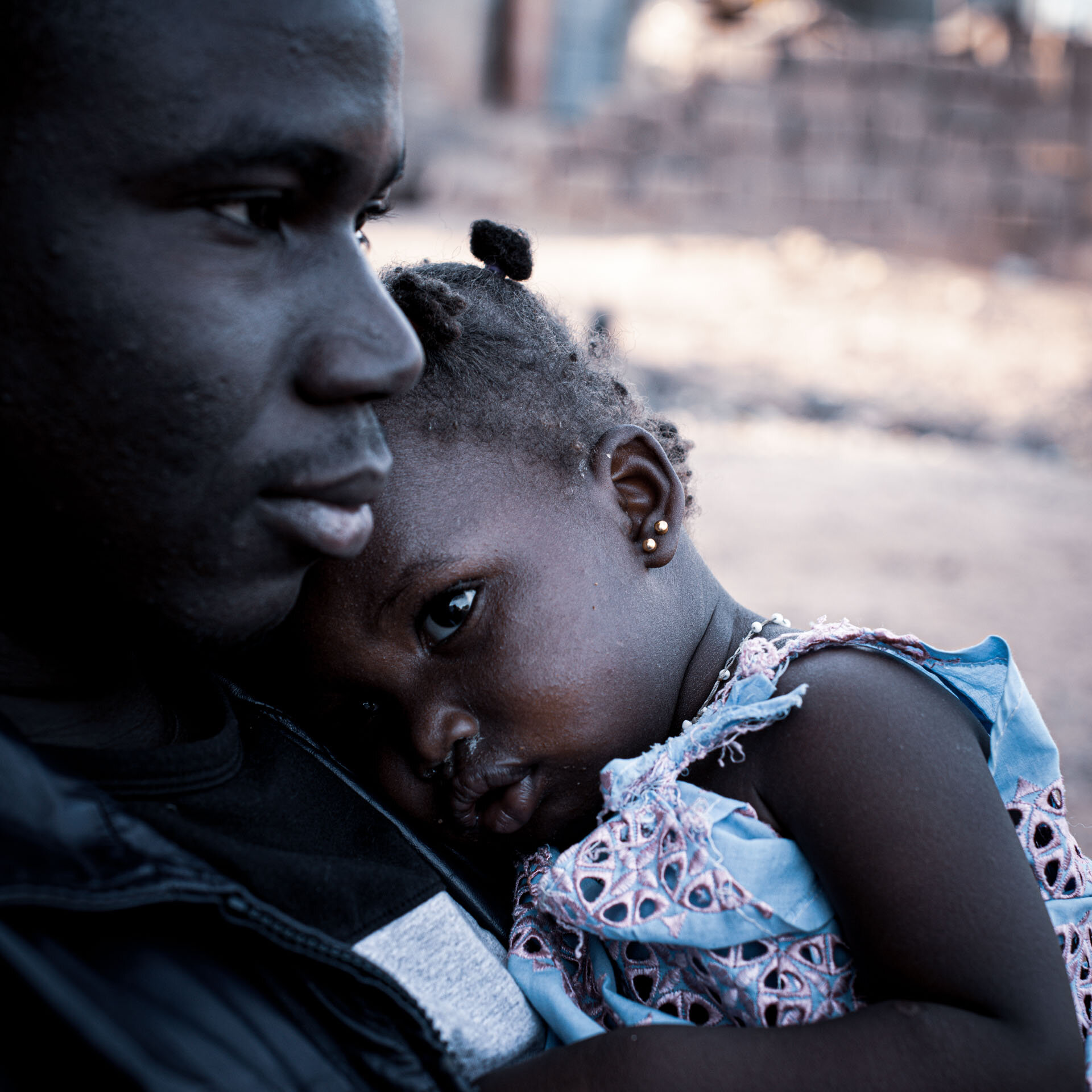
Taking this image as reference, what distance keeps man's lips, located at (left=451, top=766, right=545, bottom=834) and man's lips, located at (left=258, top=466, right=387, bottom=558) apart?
22.1 inches

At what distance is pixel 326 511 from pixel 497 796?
71cm

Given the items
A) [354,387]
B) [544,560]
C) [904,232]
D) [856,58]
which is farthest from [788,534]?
[856,58]

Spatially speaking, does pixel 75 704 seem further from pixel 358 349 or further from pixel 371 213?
pixel 371 213

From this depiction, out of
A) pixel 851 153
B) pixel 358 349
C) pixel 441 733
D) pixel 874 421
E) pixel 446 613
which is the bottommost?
pixel 874 421

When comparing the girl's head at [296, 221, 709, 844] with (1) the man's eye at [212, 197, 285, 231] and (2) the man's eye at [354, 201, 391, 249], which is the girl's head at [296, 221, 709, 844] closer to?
(2) the man's eye at [354, 201, 391, 249]

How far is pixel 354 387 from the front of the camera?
4.22 feet

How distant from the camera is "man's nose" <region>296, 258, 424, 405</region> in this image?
1260 millimetres

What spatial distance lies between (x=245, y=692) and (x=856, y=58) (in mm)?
16597

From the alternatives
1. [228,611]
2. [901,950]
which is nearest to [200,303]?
[228,611]

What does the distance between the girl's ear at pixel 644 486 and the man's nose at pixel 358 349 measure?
695mm

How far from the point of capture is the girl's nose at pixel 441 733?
5.92ft

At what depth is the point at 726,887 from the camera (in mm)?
1546

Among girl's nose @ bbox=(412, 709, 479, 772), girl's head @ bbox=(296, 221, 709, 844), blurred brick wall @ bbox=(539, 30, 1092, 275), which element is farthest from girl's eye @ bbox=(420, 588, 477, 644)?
blurred brick wall @ bbox=(539, 30, 1092, 275)

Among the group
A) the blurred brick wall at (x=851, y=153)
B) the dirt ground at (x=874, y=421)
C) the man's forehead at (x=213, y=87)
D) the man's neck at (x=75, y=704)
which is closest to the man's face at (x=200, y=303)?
the man's forehead at (x=213, y=87)
